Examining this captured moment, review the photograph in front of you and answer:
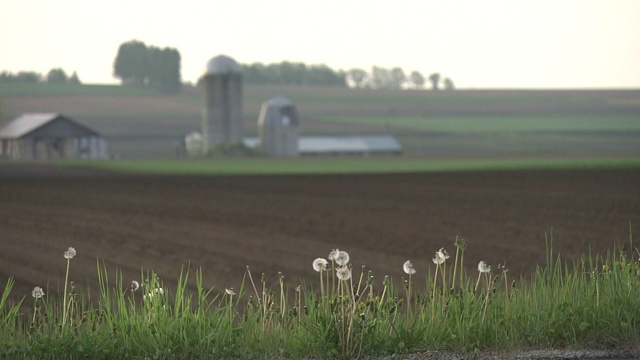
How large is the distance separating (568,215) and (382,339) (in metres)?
17.3

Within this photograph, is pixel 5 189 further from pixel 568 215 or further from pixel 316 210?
pixel 568 215

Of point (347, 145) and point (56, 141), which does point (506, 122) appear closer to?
point (347, 145)

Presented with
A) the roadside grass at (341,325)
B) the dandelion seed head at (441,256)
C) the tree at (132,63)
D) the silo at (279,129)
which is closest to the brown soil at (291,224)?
the roadside grass at (341,325)

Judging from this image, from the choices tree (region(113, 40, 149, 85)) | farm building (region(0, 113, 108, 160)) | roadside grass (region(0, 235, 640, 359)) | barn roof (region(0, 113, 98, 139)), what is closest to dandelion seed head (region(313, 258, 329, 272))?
roadside grass (region(0, 235, 640, 359))

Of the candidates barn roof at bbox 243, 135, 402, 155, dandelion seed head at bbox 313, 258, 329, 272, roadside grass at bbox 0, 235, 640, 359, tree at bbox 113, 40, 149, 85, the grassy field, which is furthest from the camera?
tree at bbox 113, 40, 149, 85

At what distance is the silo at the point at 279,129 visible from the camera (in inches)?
3455

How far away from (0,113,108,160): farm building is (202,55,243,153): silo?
545 inches

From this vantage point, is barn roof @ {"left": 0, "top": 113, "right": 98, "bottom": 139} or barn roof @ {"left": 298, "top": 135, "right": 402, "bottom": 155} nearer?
barn roof @ {"left": 0, "top": 113, "right": 98, "bottom": 139}

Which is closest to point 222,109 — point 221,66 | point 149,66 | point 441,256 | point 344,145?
point 221,66

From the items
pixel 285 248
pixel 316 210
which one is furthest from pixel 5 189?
pixel 285 248

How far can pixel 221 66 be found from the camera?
92562mm

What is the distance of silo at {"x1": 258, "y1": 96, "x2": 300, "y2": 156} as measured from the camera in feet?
288

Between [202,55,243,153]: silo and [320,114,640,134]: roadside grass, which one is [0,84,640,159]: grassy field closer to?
[320,114,640,134]: roadside grass

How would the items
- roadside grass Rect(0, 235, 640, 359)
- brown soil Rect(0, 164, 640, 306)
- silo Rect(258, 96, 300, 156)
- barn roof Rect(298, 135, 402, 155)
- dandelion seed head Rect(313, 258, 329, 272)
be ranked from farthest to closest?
barn roof Rect(298, 135, 402, 155), silo Rect(258, 96, 300, 156), brown soil Rect(0, 164, 640, 306), roadside grass Rect(0, 235, 640, 359), dandelion seed head Rect(313, 258, 329, 272)
